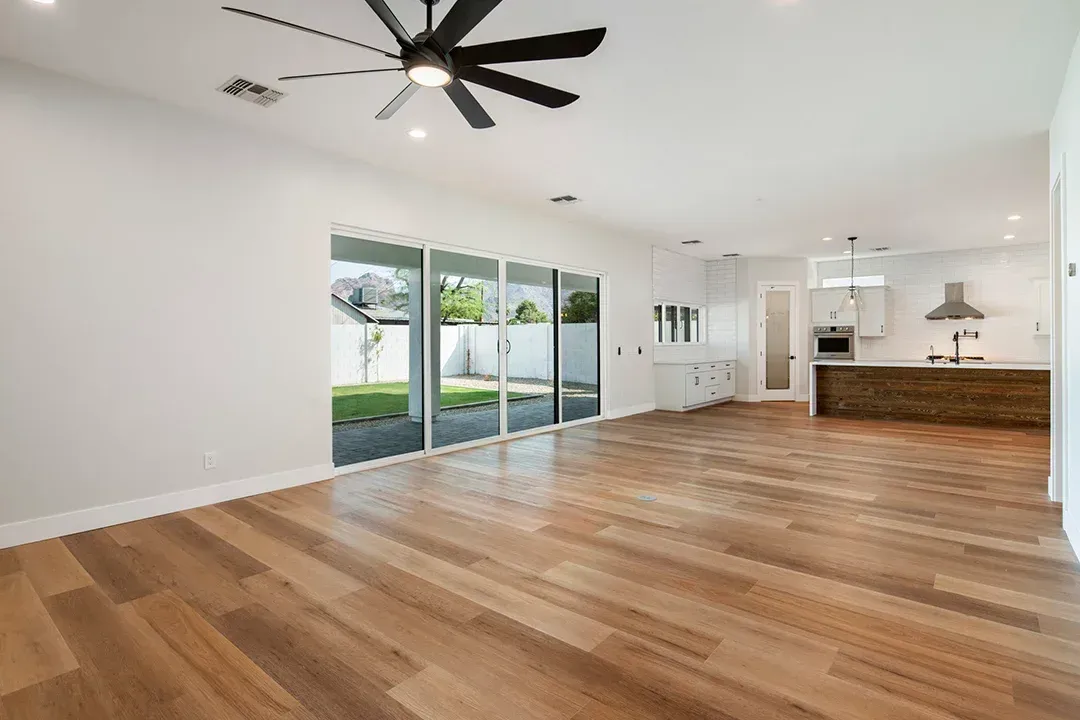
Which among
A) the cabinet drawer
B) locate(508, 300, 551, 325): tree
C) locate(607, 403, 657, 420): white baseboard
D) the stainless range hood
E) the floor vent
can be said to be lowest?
locate(607, 403, 657, 420): white baseboard

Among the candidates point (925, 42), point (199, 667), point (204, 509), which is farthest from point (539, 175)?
point (199, 667)

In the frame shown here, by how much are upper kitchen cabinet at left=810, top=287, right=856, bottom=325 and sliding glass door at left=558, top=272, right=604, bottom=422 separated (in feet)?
16.7

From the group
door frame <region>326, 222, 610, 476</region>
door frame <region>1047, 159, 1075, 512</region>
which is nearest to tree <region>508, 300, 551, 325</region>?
door frame <region>326, 222, 610, 476</region>

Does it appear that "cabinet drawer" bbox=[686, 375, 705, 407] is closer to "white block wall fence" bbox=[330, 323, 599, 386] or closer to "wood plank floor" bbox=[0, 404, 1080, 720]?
"white block wall fence" bbox=[330, 323, 599, 386]

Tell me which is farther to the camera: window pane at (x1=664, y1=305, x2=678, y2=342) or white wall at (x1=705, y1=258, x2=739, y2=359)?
white wall at (x1=705, y1=258, x2=739, y2=359)

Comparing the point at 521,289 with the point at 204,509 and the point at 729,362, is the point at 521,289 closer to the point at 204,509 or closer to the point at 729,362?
the point at 204,509

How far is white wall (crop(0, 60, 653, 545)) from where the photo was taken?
319cm

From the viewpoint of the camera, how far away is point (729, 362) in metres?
10.1

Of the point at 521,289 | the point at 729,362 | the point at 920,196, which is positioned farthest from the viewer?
the point at 729,362

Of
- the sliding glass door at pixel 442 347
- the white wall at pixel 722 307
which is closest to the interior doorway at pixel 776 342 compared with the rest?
the white wall at pixel 722 307

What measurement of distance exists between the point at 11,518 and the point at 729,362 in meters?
9.52

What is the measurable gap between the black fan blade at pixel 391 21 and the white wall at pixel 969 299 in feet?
34.2

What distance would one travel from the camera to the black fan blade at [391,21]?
6.83 feet

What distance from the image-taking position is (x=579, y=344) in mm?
7516
